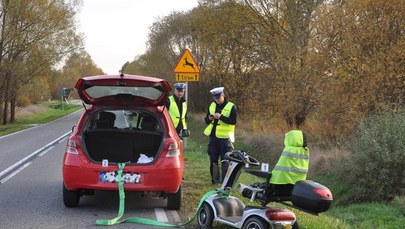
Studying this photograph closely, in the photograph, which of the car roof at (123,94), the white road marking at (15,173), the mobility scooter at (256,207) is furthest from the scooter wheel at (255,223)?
the white road marking at (15,173)

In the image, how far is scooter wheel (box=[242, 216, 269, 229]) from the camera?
516 cm

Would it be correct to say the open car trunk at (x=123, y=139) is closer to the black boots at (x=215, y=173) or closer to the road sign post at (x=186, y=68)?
the black boots at (x=215, y=173)

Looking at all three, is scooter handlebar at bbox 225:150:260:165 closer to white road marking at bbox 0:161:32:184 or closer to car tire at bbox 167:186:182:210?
car tire at bbox 167:186:182:210

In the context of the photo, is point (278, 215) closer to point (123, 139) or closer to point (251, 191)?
point (251, 191)

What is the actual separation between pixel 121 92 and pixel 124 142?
0.87m

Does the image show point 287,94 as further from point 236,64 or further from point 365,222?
point 365,222

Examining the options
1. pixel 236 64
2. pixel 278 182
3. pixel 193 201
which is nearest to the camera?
pixel 278 182

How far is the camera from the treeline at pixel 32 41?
35844 mm

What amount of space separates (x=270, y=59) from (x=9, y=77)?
23.1 m

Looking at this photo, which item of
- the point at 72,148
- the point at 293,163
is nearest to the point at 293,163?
the point at 293,163

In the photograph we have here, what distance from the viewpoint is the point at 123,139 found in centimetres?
816

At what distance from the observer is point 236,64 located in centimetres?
2684

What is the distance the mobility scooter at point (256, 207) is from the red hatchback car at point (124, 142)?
46.4 inches

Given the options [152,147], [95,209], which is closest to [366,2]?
[152,147]
